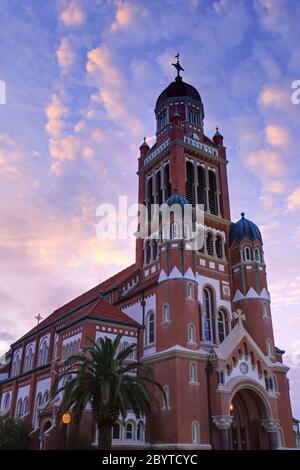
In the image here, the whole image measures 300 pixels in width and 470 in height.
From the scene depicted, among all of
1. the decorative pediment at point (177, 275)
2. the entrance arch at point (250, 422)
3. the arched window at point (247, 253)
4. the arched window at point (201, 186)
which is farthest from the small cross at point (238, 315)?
the arched window at point (201, 186)

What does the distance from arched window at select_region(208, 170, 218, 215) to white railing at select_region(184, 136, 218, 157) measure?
7.44 feet

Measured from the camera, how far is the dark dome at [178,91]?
175 feet

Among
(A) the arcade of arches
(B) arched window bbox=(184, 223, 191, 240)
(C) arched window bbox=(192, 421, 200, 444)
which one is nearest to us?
(C) arched window bbox=(192, 421, 200, 444)

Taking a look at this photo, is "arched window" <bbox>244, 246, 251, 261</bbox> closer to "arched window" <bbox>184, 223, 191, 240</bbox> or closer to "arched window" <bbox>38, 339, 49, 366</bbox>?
"arched window" <bbox>184, 223, 191, 240</bbox>

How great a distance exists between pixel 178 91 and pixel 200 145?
27.3 feet

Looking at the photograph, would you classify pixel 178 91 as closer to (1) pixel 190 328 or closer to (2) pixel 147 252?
(2) pixel 147 252

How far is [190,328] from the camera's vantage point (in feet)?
118

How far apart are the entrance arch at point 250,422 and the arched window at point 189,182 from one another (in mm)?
18006

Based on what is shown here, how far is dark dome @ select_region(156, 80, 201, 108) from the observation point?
53.3m

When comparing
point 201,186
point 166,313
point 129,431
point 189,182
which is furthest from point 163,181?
point 129,431

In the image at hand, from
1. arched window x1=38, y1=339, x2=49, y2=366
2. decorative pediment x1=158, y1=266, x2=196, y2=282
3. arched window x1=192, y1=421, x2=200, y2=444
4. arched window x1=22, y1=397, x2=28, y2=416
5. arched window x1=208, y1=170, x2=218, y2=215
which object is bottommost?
arched window x1=192, y1=421, x2=200, y2=444

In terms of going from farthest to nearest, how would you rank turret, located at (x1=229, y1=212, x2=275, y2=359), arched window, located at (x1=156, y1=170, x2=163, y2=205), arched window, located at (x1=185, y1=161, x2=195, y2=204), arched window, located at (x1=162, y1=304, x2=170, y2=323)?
arched window, located at (x1=156, y1=170, x2=163, y2=205), arched window, located at (x1=185, y1=161, x2=195, y2=204), turret, located at (x1=229, y1=212, x2=275, y2=359), arched window, located at (x1=162, y1=304, x2=170, y2=323)

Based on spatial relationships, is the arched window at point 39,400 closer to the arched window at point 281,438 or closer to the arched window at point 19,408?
the arched window at point 19,408

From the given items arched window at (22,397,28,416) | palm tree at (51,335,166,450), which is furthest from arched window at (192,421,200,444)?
arched window at (22,397,28,416)
